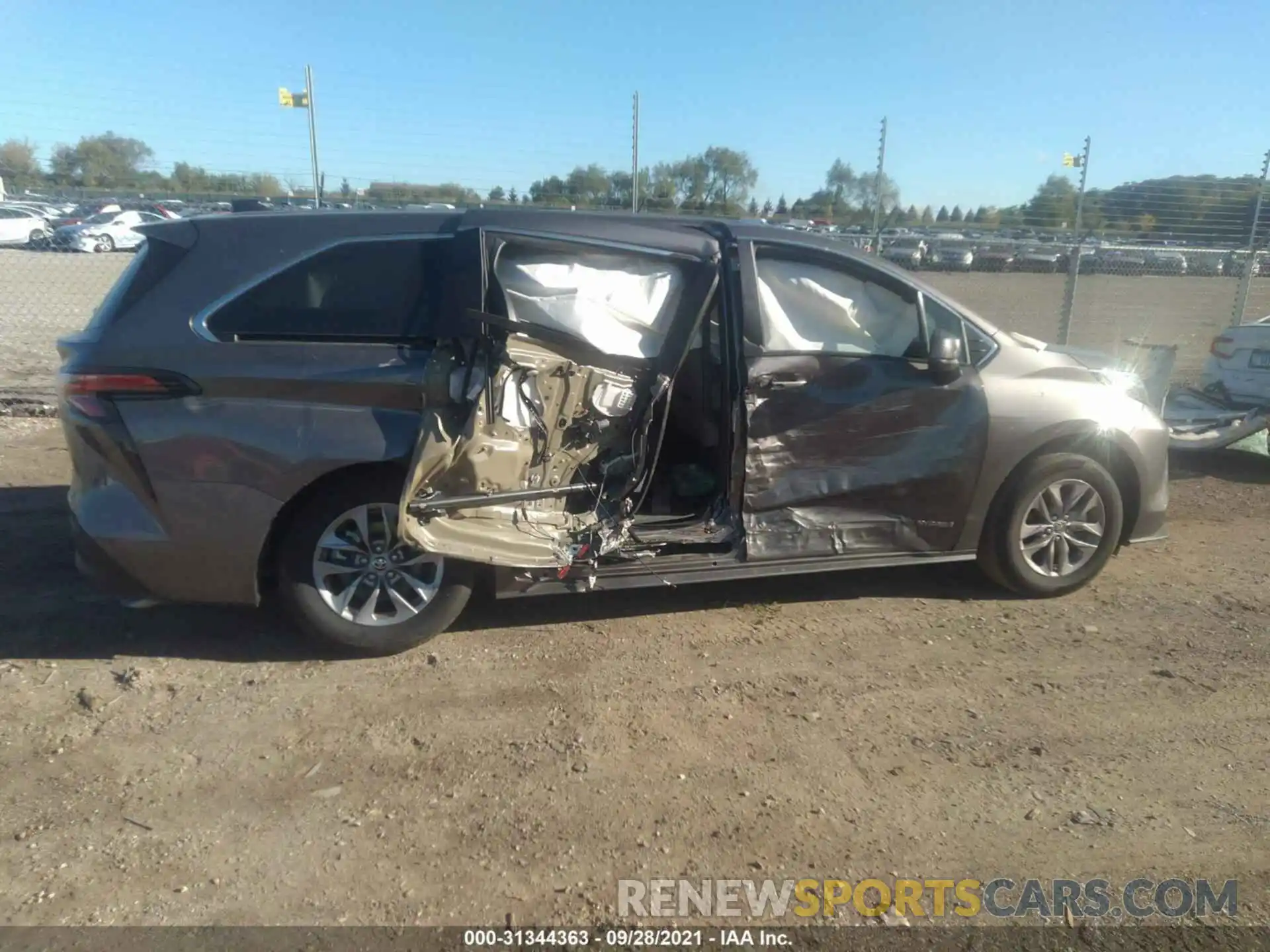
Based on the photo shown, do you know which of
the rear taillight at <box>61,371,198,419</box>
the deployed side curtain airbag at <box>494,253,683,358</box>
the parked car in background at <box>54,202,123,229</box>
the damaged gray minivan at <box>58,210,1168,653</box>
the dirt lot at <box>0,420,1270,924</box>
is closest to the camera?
the dirt lot at <box>0,420,1270,924</box>

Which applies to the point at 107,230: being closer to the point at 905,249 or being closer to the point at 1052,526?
the point at 905,249

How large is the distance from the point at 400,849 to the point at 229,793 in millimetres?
735

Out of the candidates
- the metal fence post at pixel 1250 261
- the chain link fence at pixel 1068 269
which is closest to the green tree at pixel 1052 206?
the chain link fence at pixel 1068 269

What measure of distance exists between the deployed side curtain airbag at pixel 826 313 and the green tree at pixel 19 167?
33.7 feet

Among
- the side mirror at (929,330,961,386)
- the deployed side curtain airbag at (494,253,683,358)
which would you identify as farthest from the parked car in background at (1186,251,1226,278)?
the deployed side curtain airbag at (494,253,683,358)

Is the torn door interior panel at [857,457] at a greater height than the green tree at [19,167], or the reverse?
the green tree at [19,167]

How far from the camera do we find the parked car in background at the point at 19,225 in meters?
22.8

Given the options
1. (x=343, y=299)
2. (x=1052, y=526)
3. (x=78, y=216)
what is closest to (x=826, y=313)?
(x=1052, y=526)

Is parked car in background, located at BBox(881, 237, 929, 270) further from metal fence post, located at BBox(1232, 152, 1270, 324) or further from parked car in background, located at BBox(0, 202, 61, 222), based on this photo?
parked car in background, located at BBox(0, 202, 61, 222)

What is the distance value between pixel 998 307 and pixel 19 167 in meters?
15.6

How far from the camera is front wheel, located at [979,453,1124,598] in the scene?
496 centimetres

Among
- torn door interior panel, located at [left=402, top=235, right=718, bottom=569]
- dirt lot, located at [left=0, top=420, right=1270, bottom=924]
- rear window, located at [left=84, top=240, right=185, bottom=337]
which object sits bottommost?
dirt lot, located at [left=0, top=420, right=1270, bottom=924]
